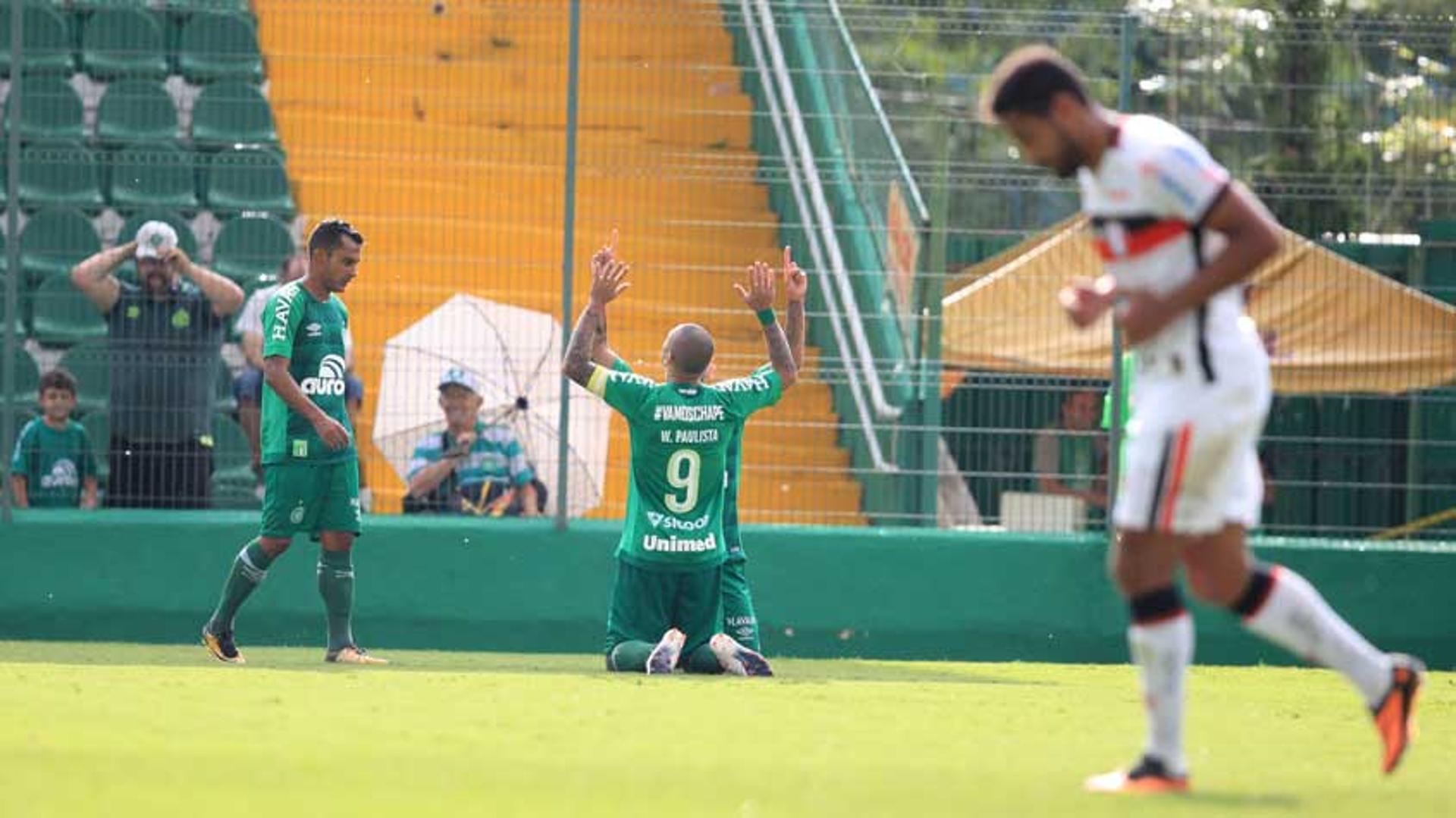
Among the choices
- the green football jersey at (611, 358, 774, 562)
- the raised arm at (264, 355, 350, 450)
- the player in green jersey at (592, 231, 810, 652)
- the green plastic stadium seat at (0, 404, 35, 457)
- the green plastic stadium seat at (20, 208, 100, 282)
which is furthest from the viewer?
the green plastic stadium seat at (20, 208, 100, 282)

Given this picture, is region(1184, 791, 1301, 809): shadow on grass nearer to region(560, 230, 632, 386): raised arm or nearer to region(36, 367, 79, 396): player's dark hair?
region(560, 230, 632, 386): raised arm

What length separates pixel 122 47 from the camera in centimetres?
1639

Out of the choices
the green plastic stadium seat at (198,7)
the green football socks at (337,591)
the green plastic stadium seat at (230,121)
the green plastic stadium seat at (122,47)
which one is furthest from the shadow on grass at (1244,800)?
the green plastic stadium seat at (122,47)

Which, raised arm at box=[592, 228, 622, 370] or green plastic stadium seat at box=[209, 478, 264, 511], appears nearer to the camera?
raised arm at box=[592, 228, 622, 370]

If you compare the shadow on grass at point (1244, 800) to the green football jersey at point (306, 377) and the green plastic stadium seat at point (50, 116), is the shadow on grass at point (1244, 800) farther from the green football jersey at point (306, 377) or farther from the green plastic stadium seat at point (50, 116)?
the green plastic stadium seat at point (50, 116)

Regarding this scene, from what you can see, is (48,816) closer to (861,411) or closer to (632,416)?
(632,416)

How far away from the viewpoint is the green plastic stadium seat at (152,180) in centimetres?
1520

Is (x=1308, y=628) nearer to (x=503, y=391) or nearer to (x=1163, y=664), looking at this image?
(x=1163, y=664)

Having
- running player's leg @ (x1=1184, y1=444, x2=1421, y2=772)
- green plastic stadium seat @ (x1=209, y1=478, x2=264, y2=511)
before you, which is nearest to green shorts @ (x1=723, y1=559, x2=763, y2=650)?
green plastic stadium seat @ (x1=209, y1=478, x2=264, y2=511)

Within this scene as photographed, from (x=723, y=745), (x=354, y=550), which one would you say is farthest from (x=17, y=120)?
(x=723, y=745)

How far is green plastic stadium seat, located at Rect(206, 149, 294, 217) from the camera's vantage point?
15.3 meters

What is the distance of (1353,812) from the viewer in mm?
6164

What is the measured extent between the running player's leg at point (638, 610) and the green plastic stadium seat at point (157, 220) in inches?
191

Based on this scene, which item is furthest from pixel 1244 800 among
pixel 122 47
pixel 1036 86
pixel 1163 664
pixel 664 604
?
pixel 122 47
